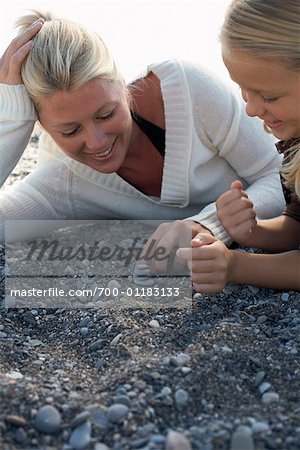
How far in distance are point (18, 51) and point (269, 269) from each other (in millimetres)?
1452

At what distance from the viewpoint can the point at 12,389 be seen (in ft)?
7.46

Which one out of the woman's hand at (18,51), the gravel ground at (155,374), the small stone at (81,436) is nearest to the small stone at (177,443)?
the gravel ground at (155,374)

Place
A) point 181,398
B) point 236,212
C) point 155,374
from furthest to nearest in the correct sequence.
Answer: point 236,212 < point 155,374 < point 181,398

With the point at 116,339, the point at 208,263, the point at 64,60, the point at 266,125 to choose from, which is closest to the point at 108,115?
the point at 64,60

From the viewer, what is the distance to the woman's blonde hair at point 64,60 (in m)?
3.34

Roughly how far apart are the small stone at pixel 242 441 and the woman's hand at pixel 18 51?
2.07 m

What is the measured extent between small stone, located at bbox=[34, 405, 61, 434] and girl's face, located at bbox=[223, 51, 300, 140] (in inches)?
51.9

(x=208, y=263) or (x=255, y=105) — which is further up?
(x=255, y=105)

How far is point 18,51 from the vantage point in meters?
3.46

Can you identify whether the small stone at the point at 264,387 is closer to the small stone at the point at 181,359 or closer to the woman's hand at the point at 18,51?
the small stone at the point at 181,359

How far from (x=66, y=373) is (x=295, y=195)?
1.30 meters

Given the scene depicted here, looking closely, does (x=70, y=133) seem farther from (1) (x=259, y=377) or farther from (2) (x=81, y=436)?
(2) (x=81, y=436)

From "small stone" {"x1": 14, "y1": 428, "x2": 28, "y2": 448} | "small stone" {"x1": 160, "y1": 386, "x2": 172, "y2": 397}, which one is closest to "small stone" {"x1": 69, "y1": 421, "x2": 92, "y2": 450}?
"small stone" {"x1": 14, "y1": 428, "x2": 28, "y2": 448}

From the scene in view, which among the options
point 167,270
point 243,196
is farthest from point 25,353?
point 243,196
